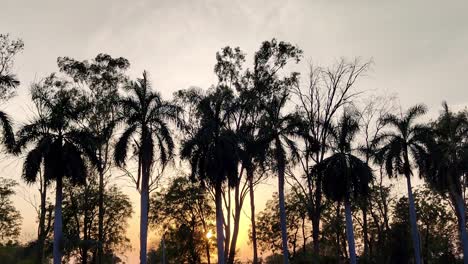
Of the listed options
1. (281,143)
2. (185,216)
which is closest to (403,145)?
(281,143)

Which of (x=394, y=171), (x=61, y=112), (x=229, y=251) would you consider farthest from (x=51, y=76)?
(x=394, y=171)

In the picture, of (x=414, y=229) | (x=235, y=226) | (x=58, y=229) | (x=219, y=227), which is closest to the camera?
(x=58, y=229)

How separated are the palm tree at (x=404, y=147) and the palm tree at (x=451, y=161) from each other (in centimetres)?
130

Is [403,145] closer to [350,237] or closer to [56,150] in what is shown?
[350,237]

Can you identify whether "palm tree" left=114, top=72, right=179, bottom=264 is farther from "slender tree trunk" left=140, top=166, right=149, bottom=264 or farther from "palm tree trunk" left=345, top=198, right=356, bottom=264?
A: "palm tree trunk" left=345, top=198, right=356, bottom=264

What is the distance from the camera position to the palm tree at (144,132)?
3100 centimetres

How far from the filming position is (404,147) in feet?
140

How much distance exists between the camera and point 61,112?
3203 centimetres

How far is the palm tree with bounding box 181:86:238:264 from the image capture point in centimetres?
3350

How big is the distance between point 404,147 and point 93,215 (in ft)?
102

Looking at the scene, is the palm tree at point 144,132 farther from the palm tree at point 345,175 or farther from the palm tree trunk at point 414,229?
the palm tree trunk at point 414,229

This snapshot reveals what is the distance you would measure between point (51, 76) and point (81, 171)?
12401mm

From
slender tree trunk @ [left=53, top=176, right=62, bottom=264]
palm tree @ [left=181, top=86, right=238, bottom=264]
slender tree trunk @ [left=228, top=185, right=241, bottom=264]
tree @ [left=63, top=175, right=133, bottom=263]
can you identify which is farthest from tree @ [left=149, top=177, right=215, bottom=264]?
slender tree trunk @ [left=53, top=176, right=62, bottom=264]

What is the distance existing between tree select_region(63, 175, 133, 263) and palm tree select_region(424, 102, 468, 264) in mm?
30576
